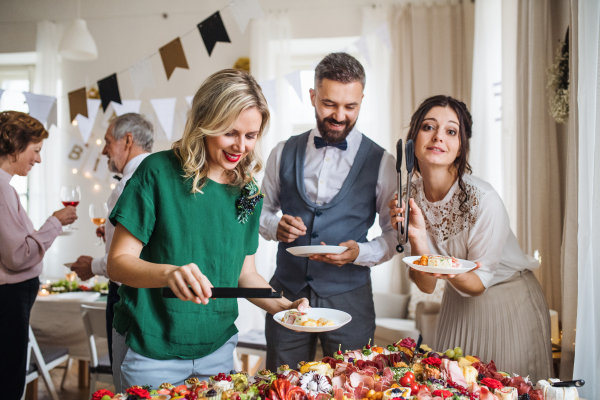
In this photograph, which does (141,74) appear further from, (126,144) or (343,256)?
(343,256)

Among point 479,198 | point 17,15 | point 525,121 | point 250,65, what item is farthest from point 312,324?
point 17,15

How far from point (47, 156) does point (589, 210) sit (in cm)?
525

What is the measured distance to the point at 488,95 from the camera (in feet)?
12.7

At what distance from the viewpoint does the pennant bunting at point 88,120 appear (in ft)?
16.5

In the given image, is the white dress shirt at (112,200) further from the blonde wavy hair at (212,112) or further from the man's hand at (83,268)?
the blonde wavy hair at (212,112)

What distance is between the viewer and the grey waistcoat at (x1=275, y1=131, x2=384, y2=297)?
1909 mm

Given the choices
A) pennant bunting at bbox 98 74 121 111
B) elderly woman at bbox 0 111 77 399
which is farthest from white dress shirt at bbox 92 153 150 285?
pennant bunting at bbox 98 74 121 111

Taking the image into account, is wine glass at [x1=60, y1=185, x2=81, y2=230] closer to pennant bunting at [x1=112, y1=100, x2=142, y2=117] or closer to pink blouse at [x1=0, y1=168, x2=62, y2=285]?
pink blouse at [x1=0, y1=168, x2=62, y2=285]

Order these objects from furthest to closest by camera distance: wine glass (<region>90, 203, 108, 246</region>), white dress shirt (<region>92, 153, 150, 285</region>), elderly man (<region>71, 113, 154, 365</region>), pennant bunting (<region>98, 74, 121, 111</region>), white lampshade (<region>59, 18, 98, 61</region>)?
white lampshade (<region>59, 18, 98, 61</region>)
pennant bunting (<region>98, 74, 121, 111</region>)
wine glass (<region>90, 203, 108, 246</region>)
elderly man (<region>71, 113, 154, 365</region>)
white dress shirt (<region>92, 153, 150, 285</region>)

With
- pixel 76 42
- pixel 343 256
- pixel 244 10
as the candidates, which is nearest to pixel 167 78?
pixel 244 10

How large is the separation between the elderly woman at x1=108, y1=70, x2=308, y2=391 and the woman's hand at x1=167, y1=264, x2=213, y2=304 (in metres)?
0.16

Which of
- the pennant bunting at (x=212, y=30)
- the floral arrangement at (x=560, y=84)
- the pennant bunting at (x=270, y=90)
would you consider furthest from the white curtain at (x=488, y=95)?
the pennant bunting at (x=212, y=30)

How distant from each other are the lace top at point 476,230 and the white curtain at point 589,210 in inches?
9.7

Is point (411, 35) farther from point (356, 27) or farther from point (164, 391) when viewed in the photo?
point (164, 391)
